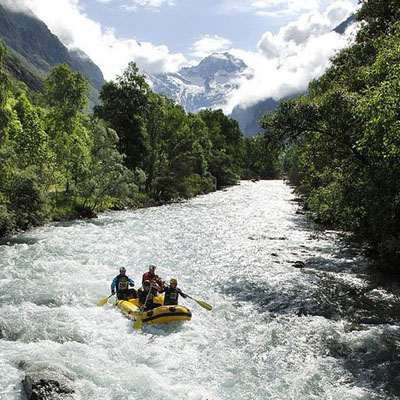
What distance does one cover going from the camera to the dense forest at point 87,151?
2438 cm

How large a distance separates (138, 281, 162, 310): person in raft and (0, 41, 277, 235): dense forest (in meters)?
7.82

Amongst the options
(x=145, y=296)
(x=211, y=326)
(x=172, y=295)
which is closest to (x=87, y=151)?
(x=145, y=296)

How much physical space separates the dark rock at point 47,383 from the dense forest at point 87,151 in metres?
12.1

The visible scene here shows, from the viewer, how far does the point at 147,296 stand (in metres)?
13.5

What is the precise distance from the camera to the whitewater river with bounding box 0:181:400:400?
29.9ft

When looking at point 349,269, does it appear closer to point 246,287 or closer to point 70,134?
point 246,287

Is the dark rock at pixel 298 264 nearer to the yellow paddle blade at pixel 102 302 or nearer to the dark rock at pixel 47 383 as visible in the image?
the yellow paddle blade at pixel 102 302

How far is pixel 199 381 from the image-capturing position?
9.25 meters

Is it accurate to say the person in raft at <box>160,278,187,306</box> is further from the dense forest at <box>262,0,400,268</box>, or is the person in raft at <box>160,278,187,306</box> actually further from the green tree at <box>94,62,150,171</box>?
the green tree at <box>94,62,150,171</box>

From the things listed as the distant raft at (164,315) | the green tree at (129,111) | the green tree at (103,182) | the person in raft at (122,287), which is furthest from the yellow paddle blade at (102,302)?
the green tree at (129,111)

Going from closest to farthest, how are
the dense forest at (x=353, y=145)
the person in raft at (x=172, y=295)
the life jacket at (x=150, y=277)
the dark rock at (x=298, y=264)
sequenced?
the person in raft at (x=172, y=295) < the dense forest at (x=353, y=145) < the life jacket at (x=150, y=277) < the dark rock at (x=298, y=264)

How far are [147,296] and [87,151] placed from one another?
23.5m

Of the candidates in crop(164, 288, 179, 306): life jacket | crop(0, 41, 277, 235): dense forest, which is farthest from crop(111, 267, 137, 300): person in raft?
crop(0, 41, 277, 235): dense forest

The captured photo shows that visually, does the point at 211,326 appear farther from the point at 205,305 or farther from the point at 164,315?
the point at 164,315
